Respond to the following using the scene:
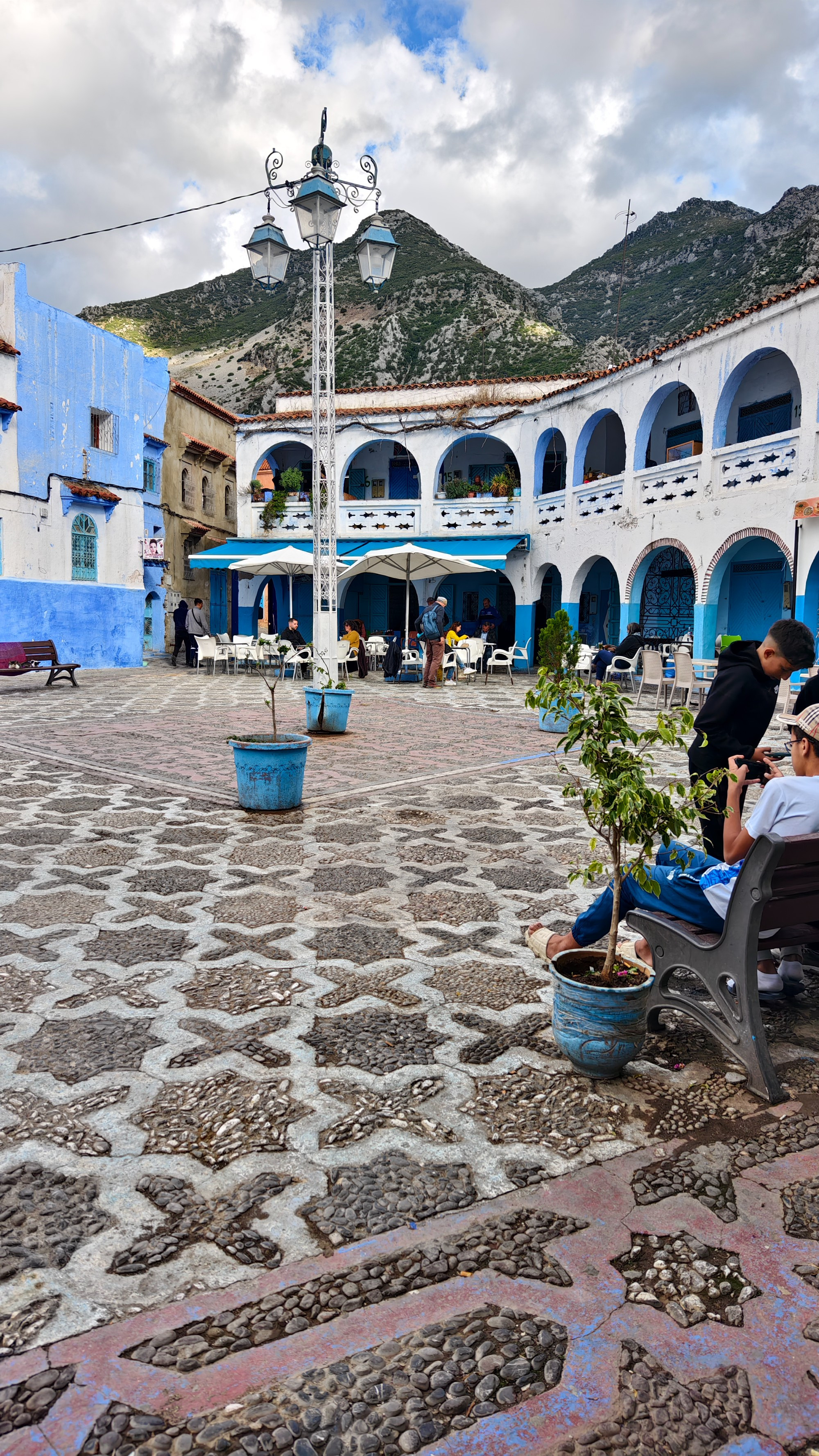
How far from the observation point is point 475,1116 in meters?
2.75

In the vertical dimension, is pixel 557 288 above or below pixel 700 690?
above

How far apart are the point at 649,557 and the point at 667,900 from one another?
1663cm

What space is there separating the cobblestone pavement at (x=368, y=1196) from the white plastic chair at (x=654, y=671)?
35.3ft

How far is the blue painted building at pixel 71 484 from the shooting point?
19.7 meters

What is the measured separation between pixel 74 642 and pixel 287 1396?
21.7 m

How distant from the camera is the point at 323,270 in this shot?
429 inches

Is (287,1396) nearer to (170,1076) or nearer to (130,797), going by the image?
(170,1076)

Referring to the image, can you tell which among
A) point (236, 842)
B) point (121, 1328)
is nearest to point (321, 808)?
point (236, 842)

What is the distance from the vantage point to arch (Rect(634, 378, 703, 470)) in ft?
60.7

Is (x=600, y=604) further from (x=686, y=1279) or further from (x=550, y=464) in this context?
(x=686, y=1279)

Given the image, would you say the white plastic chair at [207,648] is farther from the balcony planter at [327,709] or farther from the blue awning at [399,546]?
the balcony planter at [327,709]

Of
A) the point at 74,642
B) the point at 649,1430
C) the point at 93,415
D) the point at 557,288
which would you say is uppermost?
the point at 557,288

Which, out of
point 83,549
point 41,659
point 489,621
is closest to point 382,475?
point 489,621

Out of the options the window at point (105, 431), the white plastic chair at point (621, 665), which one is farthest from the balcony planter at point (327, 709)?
the window at point (105, 431)
